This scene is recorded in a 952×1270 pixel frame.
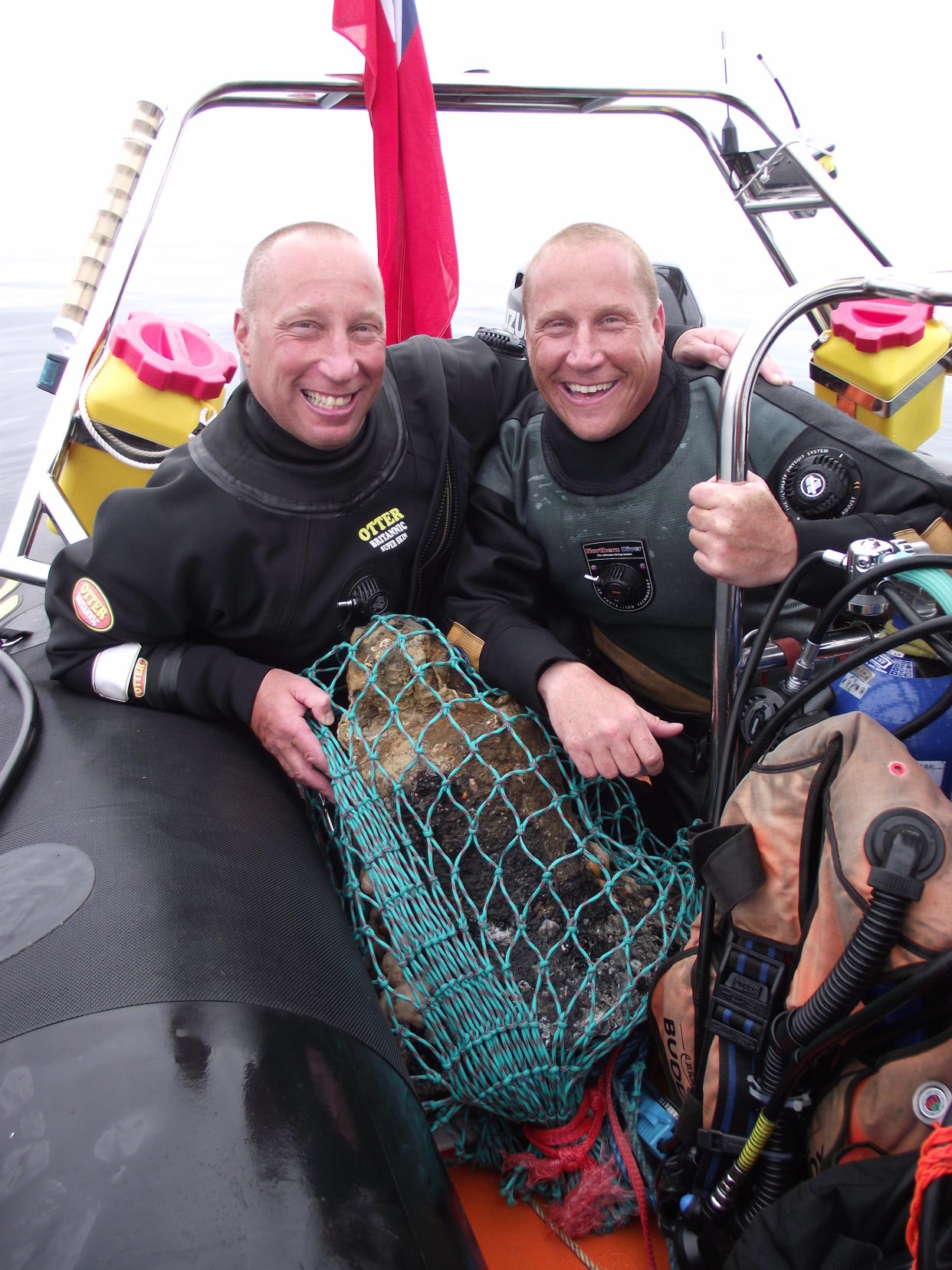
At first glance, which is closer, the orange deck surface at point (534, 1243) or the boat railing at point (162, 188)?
the orange deck surface at point (534, 1243)

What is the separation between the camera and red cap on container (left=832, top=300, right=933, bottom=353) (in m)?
→ 1.80

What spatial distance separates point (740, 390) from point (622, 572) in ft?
1.34

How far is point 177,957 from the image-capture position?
0.89 metres

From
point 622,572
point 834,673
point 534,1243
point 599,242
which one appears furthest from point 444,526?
point 534,1243

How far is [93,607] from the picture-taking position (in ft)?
4.68

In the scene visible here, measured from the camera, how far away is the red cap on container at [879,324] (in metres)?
1.80

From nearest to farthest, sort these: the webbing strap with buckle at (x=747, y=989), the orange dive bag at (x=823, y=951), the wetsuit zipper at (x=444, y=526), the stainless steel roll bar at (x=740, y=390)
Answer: the orange dive bag at (x=823, y=951), the webbing strap with buckle at (x=747, y=989), the stainless steel roll bar at (x=740, y=390), the wetsuit zipper at (x=444, y=526)

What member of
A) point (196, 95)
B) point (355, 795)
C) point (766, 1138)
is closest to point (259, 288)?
point (196, 95)

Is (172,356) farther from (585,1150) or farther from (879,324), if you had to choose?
(585,1150)

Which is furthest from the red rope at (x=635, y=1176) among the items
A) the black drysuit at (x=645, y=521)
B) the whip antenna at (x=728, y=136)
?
the whip antenna at (x=728, y=136)

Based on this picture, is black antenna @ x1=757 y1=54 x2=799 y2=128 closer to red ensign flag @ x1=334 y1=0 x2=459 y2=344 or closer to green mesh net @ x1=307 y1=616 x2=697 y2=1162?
red ensign flag @ x1=334 y1=0 x2=459 y2=344

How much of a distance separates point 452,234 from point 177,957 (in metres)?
1.87

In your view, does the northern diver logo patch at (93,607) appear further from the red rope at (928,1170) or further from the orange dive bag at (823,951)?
the red rope at (928,1170)

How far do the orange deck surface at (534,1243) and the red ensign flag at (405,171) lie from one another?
5.81 feet
